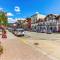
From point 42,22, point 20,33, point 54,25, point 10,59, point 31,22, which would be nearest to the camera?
point 10,59

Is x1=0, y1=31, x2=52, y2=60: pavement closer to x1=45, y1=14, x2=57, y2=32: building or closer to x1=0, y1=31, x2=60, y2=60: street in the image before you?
x1=0, y1=31, x2=60, y2=60: street

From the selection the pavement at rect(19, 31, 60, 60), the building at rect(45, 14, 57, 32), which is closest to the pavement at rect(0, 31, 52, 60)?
the pavement at rect(19, 31, 60, 60)

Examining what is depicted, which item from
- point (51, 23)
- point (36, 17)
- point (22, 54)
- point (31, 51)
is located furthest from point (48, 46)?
point (36, 17)

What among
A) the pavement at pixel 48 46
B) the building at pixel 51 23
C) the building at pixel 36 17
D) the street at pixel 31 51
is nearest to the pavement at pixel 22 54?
the street at pixel 31 51

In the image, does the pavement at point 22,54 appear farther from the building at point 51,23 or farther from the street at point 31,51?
the building at point 51,23

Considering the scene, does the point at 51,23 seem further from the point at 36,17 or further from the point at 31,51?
the point at 31,51

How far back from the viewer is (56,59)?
1408 centimetres

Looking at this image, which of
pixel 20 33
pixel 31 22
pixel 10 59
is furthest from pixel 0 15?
pixel 31 22

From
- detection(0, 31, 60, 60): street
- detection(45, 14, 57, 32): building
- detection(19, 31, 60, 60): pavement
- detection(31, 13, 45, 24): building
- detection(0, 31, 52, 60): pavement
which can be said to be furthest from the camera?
detection(31, 13, 45, 24): building

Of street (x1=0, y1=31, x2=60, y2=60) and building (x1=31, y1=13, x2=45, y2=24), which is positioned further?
building (x1=31, y1=13, x2=45, y2=24)

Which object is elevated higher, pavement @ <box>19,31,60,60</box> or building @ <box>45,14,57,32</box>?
building @ <box>45,14,57,32</box>

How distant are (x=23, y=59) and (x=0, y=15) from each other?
48758mm

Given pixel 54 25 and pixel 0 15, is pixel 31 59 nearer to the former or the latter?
pixel 0 15

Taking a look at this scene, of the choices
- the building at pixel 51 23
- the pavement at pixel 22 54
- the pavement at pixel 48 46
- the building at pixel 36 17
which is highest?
the building at pixel 36 17
